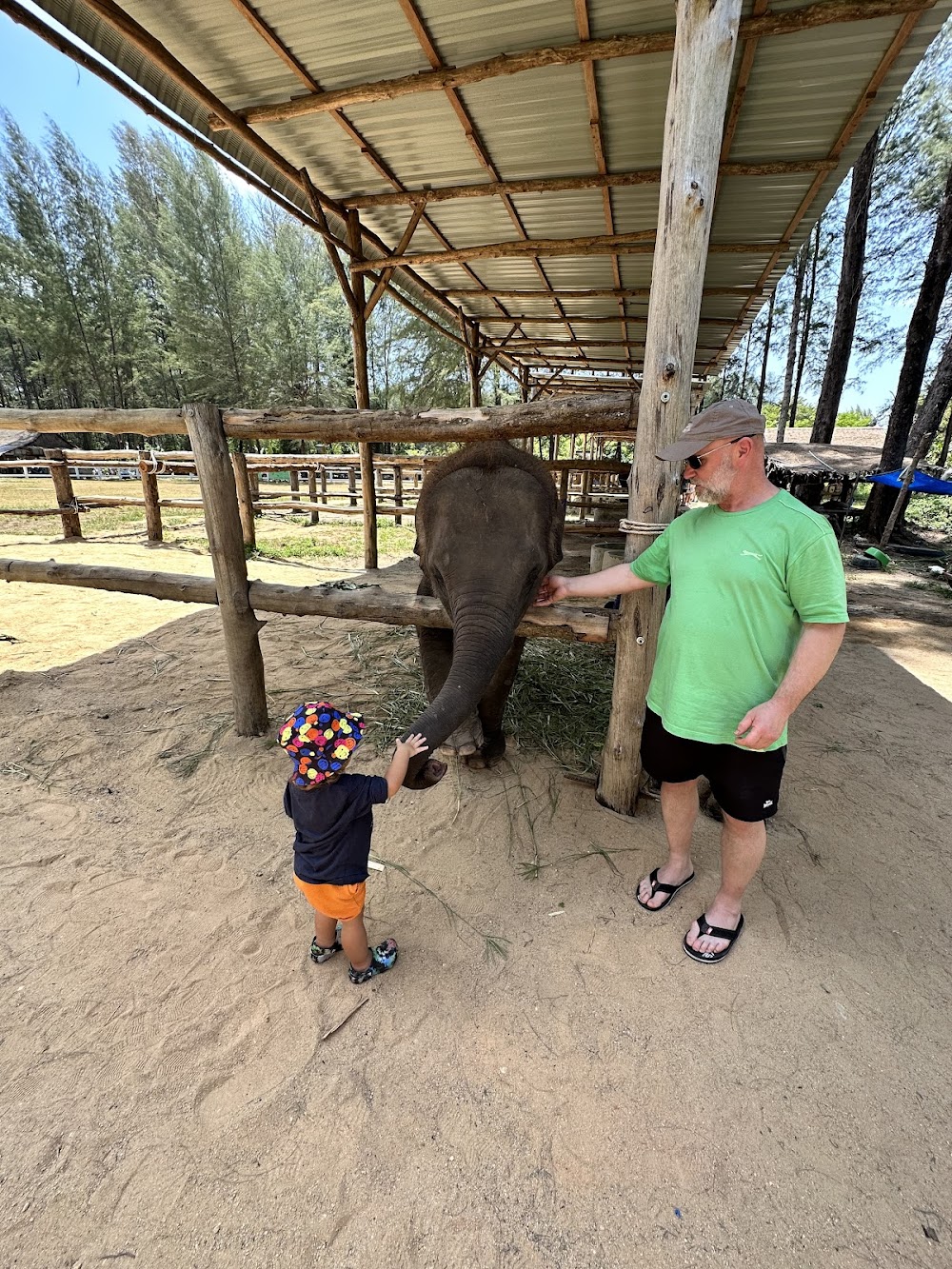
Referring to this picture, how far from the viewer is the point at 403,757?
1.88 metres

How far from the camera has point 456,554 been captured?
2.68 metres

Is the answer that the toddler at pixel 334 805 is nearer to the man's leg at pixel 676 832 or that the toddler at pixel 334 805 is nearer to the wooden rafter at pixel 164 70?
the man's leg at pixel 676 832

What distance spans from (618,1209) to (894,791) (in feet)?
10.5

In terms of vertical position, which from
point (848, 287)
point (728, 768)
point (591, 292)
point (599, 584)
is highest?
point (848, 287)

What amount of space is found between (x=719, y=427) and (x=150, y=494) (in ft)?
36.7

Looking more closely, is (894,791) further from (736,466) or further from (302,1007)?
(302,1007)

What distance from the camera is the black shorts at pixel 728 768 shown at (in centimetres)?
206

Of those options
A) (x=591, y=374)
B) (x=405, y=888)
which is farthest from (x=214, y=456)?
(x=591, y=374)

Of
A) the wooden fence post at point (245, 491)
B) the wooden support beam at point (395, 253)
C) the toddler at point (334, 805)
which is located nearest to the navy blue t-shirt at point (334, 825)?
the toddler at point (334, 805)

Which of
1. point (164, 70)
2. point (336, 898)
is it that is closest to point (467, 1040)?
point (336, 898)

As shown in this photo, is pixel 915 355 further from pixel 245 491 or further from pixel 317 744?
pixel 317 744

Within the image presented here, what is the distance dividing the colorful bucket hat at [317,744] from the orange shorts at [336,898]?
0.44 m

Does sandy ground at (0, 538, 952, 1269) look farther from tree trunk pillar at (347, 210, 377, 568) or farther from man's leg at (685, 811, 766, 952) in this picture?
tree trunk pillar at (347, 210, 377, 568)

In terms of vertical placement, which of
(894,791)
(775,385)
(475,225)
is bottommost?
(894,791)
